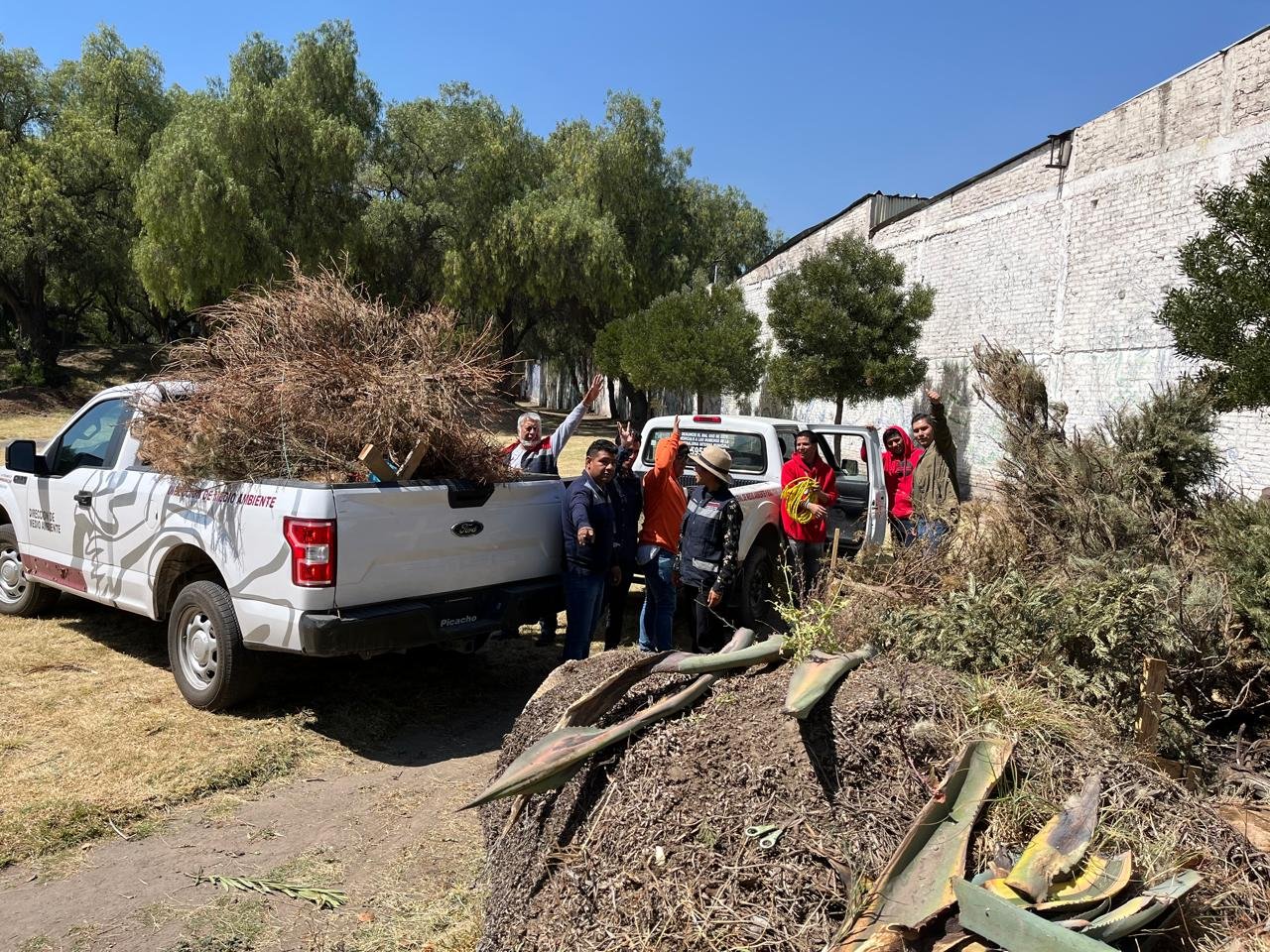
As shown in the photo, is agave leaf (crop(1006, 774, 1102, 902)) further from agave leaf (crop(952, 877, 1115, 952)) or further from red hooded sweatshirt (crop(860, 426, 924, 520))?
red hooded sweatshirt (crop(860, 426, 924, 520))

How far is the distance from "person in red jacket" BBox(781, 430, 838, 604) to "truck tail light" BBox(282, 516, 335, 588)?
11.9 feet

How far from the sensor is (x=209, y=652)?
5.23 m

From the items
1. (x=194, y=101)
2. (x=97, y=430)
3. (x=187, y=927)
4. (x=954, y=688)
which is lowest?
(x=187, y=927)

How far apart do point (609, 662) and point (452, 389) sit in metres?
2.17

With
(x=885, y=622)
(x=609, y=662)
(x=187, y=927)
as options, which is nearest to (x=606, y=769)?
(x=609, y=662)

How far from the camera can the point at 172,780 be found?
443 cm

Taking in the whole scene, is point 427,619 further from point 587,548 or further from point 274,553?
point 587,548

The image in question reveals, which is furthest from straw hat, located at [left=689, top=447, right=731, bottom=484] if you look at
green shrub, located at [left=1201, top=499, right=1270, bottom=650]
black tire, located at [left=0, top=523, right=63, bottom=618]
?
black tire, located at [left=0, top=523, right=63, bottom=618]

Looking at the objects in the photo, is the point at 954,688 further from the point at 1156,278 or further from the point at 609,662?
the point at 1156,278

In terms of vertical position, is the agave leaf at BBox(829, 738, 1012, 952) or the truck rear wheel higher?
the agave leaf at BBox(829, 738, 1012, 952)

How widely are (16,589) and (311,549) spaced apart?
4326 mm

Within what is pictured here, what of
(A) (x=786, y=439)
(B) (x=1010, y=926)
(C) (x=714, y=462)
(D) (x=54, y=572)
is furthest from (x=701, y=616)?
(D) (x=54, y=572)

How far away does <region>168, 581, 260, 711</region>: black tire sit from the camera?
5.02m

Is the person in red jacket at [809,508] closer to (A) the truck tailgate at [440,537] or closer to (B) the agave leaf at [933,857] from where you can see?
(A) the truck tailgate at [440,537]
